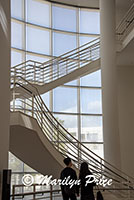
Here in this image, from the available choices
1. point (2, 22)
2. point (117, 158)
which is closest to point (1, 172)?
point (2, 22)

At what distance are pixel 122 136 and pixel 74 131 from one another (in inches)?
79.7

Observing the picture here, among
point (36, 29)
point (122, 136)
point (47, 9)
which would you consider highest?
point (47, 9)

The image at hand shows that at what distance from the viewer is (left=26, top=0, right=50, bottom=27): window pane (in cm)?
1423

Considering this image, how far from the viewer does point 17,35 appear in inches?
534

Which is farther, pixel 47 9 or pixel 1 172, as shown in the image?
pixel 47 9

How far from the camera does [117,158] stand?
35.8 ft

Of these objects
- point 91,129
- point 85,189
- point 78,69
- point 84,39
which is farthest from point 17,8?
point 85,189

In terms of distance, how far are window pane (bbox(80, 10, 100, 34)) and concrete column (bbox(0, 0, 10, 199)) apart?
945cm

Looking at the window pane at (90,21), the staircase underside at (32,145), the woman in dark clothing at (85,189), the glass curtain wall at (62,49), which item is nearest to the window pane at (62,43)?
the glass curtain wall at (62,49)

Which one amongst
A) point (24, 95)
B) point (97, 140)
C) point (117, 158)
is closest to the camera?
point (24, 95)

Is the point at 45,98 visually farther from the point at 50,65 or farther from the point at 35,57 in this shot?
the point at 50,65

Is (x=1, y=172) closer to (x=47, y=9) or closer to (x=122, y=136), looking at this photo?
(x=122, y=136)

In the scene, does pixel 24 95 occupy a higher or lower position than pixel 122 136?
higher

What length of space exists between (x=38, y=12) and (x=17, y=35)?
1.72m
